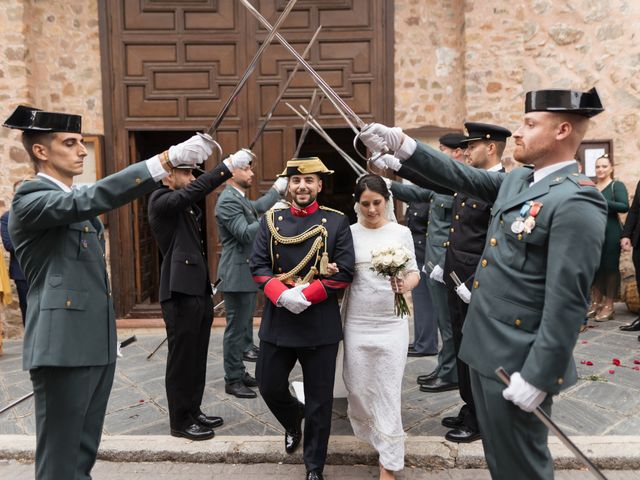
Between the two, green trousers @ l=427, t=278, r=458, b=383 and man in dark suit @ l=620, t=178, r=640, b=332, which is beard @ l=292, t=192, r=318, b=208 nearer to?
green trousers @ l=427, t=278, r=458, b=383

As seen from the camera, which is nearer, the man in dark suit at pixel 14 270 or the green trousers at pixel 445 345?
the green trousers at pixel 445 345

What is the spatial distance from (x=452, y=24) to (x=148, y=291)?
20.5ft

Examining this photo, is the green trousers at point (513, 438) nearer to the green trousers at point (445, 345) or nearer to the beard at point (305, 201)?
the beard at point (305, 201)

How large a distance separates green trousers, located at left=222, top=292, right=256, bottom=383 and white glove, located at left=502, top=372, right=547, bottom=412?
318cm

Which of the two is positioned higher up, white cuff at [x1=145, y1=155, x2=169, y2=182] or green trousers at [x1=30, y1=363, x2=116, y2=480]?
white cuff at [x1=145, y1=155, x2=169, y2=182]

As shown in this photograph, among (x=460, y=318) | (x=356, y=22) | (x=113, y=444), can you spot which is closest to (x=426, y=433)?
(x=460, y=318)

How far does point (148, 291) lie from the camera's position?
8.46 m

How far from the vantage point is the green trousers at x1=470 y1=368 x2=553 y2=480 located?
2.25 m

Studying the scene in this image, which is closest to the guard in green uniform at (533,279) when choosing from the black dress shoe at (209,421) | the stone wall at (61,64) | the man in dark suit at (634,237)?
the black dress shoe at (209,421)

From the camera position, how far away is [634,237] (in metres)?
6.90

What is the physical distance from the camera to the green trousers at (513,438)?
2.25 metres

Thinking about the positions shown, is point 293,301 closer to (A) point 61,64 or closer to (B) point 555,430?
(B) point 555,430

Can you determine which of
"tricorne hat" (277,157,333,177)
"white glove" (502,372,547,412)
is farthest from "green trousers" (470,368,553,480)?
"tricorne hat" (277,157,333,177)

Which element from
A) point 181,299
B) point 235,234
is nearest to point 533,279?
point 181,299
